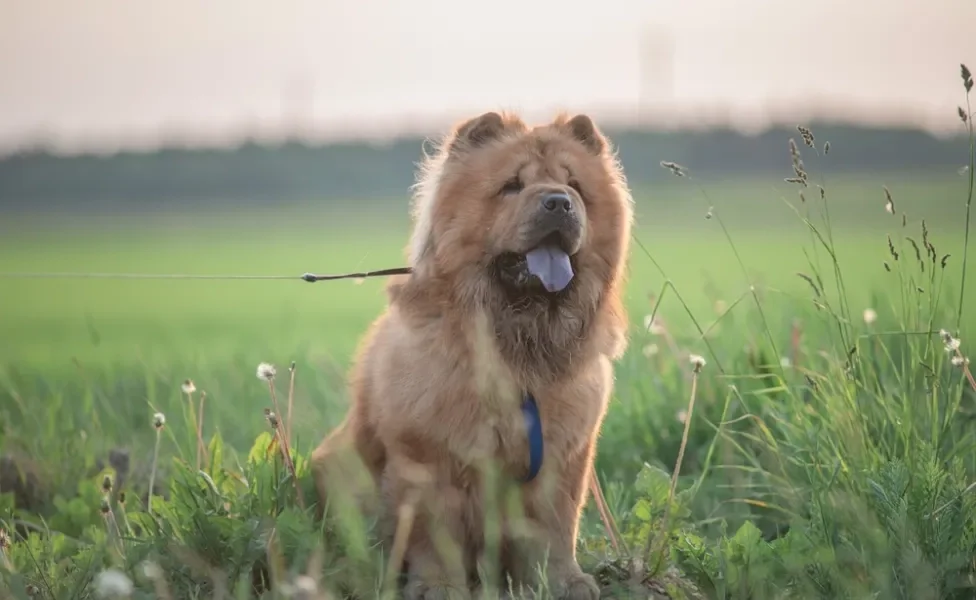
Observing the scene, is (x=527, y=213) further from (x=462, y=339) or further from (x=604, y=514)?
(x=604, y=514)

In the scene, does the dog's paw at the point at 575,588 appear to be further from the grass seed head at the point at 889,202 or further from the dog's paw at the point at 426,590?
the grass seed head at the point at 889,202

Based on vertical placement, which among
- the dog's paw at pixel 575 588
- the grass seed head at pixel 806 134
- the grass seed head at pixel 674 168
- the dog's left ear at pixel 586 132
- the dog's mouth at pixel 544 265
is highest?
the grass seed head at pixel 806 134

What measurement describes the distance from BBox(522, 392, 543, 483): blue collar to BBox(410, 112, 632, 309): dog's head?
460 mm

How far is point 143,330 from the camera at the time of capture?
13.7m

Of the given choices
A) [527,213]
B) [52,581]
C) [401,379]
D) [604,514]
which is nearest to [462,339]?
[401,379]

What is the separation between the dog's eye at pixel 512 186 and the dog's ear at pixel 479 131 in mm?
280

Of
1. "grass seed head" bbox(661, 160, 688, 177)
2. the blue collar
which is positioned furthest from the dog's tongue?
"grass seed head" bbox(661, 160, 688, 177)

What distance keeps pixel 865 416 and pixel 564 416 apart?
4.16 feet

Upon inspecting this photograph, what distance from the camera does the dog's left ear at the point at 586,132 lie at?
4.65m

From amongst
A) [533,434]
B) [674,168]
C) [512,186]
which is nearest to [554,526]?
[533,434]

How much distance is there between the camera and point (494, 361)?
4.16 m

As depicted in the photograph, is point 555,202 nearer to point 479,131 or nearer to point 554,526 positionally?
point 479,131

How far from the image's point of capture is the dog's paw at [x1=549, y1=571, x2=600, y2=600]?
12.9 feet

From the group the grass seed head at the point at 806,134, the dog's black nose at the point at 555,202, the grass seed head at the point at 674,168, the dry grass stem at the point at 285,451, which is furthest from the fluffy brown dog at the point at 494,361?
the grass seed head at the point at 806,134
